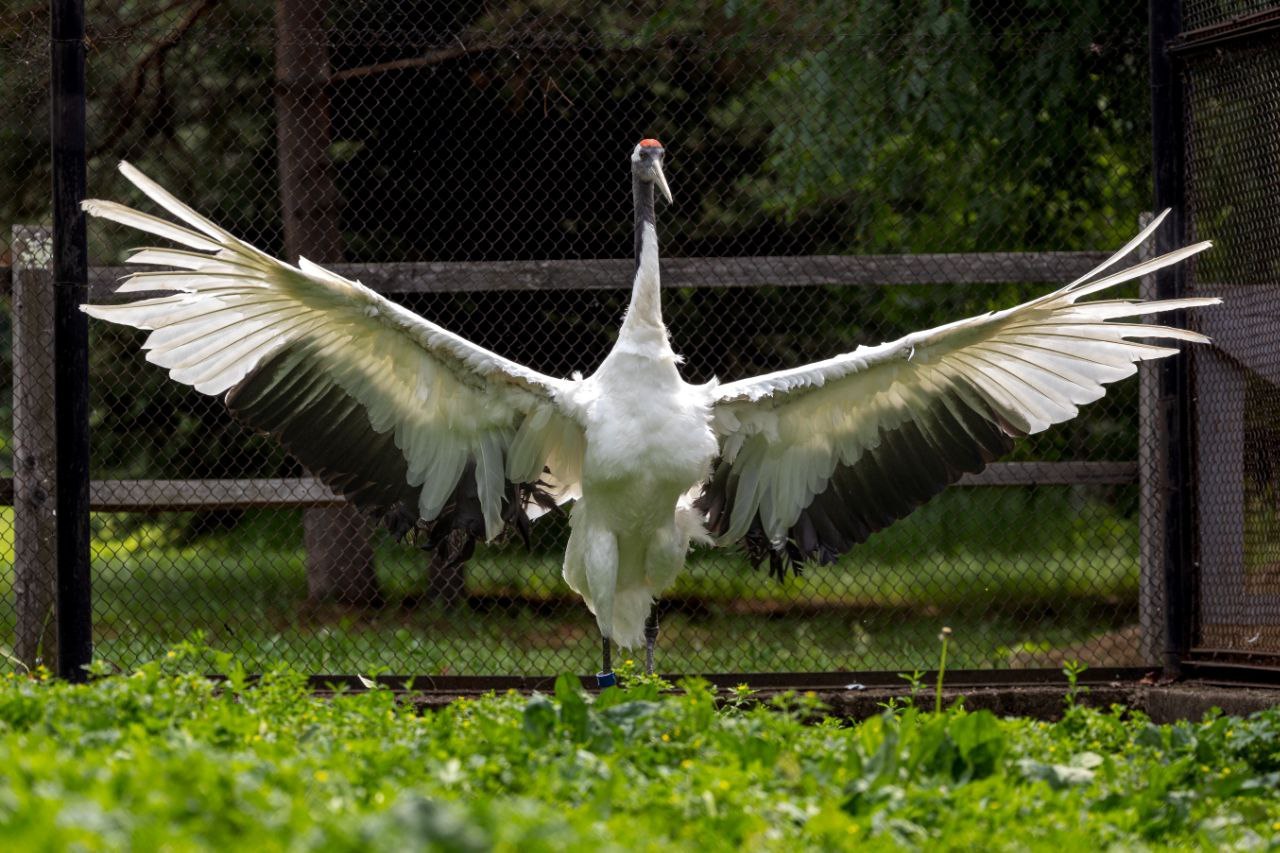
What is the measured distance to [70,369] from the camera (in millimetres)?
6062

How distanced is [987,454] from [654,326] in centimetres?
144

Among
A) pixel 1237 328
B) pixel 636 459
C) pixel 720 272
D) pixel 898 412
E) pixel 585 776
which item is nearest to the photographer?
pixel 585 776

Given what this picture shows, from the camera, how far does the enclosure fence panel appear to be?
21.5ft

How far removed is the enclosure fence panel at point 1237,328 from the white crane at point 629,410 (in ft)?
2.29

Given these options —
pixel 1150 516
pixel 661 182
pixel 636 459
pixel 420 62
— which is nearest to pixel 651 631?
pixel 636 459

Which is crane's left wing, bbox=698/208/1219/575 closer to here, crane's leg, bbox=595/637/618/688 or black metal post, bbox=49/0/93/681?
crane's leg, bbox=595/637/618/688

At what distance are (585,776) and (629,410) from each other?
270 centimetres

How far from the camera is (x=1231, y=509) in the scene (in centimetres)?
682

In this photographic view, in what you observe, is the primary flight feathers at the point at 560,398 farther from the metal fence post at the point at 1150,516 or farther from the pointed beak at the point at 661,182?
the metal fence post at the point at 1150,516

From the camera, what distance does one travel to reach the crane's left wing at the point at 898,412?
6074 millimetres

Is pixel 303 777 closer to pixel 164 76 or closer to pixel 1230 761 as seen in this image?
pixel 1230 761

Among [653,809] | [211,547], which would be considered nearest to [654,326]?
[653,809]

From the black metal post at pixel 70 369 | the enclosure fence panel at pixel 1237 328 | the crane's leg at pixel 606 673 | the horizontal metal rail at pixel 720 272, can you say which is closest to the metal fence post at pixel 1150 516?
the enclosure fence panel at pixel 1237 328

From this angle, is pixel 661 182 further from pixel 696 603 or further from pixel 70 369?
pixel 696 603
